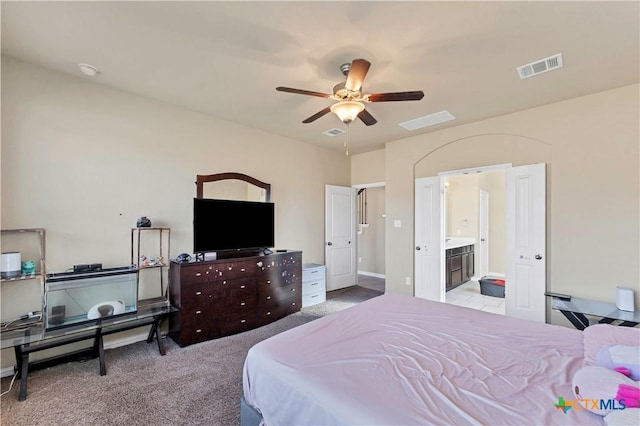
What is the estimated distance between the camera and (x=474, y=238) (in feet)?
22.1

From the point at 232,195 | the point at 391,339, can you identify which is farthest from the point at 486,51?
the point at 232,195

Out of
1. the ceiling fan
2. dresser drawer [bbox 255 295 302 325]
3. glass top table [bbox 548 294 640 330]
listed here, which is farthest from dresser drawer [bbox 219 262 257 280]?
glass top table [bbox 548 294 640 330]

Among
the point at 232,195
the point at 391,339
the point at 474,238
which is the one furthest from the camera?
the point at 474,238

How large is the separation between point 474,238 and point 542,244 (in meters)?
3.31

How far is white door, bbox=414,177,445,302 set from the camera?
14.9 feet

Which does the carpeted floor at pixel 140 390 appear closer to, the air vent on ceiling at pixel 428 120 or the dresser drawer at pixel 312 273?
the dresser drawer at pixel 312 273

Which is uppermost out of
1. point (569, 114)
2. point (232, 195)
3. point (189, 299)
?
point (569, 114)

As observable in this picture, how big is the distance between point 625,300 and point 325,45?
391 centimetres

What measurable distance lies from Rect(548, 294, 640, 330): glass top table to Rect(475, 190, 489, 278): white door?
3653 mm

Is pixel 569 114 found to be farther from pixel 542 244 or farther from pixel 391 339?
pixel 391 339

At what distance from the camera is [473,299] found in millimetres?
5227

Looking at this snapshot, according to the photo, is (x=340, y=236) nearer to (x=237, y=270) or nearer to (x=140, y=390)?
(x=237, y=270)

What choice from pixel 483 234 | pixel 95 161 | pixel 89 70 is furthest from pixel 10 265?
pixel 483 234

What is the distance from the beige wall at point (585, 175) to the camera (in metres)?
3.08
